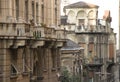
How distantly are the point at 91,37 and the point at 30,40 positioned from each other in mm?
47306

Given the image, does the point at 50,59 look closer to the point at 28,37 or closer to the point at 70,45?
the point at 28,37

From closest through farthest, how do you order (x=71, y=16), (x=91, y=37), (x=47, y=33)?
(x=47, y=33)
(x=91, y=37)
(x=71, y=16)

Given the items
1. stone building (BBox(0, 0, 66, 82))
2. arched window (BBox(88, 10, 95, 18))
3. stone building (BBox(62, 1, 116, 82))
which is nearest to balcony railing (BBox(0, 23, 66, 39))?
stone building (BBox(0, 0, 66, 82))

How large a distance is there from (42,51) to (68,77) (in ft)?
58.8

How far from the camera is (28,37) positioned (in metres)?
33.0

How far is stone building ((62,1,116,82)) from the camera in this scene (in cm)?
7894

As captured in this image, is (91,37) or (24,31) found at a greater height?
(24,31)

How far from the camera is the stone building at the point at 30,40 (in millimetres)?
31222

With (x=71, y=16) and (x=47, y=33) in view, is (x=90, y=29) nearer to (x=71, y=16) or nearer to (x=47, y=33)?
(x=71, y=16)

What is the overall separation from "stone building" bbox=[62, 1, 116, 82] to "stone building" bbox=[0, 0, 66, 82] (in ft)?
100

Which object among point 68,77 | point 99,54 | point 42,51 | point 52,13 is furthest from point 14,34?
point 99,54

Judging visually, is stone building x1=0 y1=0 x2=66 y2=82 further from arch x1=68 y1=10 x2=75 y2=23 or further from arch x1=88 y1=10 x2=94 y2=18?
arch x1=88 y1=10 x2=94 y2=18

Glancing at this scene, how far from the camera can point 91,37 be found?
8131 centimetres

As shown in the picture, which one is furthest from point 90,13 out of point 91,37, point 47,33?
point 47,33
